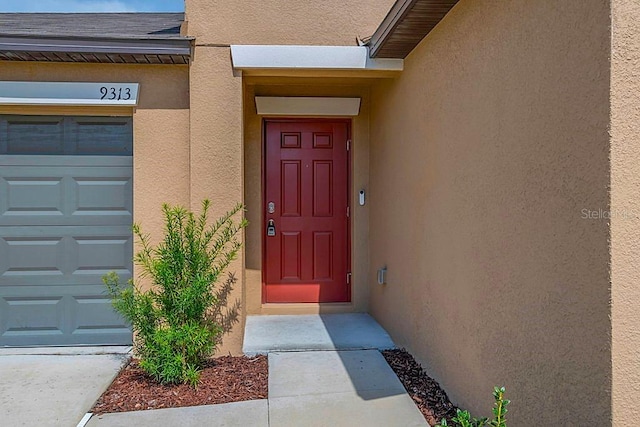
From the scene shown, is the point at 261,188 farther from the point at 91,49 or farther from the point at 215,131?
the point at 91,49

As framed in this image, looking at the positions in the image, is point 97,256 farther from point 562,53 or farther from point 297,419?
point 562,53

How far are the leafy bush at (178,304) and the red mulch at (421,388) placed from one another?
157 centimetres

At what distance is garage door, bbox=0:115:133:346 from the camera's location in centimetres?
414

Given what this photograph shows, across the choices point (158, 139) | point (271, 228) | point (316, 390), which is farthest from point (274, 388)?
point (158, 139)

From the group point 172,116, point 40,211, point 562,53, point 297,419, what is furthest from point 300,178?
point 562,53

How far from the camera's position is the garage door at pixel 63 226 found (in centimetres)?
414

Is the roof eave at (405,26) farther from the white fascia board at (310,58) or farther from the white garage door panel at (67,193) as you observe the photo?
the white garage door panel at (67,193)

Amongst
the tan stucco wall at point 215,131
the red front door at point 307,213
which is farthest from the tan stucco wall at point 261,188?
the tan stucco wall at point 215,131

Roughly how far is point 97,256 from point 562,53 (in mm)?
4032

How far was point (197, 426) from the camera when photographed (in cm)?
286

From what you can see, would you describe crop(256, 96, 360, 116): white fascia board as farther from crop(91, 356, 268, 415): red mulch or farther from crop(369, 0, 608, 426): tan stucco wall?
crop(91, 356, 268, 415): red mulch

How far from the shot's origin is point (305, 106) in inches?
203

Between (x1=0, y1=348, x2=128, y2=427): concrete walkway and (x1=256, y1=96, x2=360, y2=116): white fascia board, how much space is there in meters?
2.94

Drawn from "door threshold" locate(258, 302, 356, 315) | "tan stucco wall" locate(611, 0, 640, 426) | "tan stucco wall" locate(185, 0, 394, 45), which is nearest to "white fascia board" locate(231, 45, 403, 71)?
"tan stucco wall" locate(185, 0, 394, 45)
